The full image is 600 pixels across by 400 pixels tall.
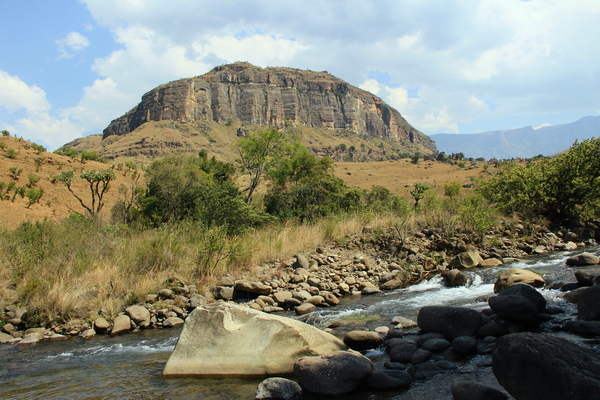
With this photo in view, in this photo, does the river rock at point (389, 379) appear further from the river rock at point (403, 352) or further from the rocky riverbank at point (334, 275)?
the rocky riverbank at point (334, 275)

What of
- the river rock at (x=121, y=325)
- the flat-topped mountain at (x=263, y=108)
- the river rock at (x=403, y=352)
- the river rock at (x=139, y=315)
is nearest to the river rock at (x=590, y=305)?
the river rock at (x=403, y=352)

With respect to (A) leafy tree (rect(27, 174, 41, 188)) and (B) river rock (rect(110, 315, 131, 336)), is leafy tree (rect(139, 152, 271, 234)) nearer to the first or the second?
(B) river rock (rect(110, 315, 131, 336))

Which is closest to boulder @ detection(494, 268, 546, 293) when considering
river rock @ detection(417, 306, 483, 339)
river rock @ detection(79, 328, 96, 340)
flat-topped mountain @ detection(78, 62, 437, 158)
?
river rock @ detection(417, 306, 483, 339)

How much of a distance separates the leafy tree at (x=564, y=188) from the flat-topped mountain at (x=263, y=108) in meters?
104

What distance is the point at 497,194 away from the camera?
1933cm

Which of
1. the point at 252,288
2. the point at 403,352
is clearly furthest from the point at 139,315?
the point at 403,352

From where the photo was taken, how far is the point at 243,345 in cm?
557

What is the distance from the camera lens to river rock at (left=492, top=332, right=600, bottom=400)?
11.2ft

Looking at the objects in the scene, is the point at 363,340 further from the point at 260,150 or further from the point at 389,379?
the point at 260,150

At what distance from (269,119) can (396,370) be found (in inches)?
6271

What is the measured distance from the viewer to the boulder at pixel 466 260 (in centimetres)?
1197

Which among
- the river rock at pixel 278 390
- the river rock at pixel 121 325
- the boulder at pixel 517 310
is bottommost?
the river rock at pixel 121 325

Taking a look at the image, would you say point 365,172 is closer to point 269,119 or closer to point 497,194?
point 497,194

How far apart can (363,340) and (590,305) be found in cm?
352
